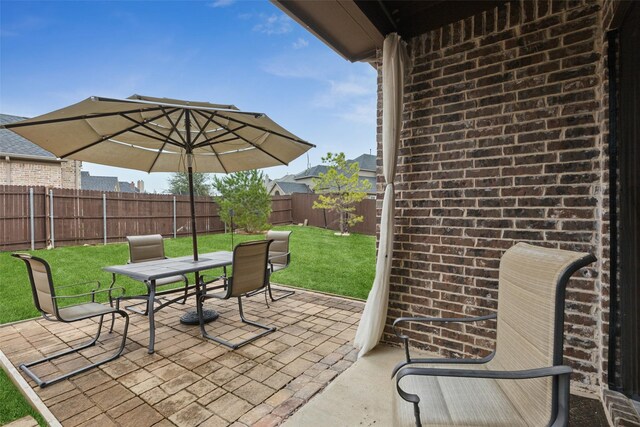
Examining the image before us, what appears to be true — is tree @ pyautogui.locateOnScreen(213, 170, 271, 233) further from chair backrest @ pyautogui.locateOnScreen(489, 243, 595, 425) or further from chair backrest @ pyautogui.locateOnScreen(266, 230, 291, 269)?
chair backrest @ pyautogui.locateOnScreen(489, 243, 595, 425)

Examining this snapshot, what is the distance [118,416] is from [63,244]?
9137mm

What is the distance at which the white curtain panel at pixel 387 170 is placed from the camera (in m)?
2.67

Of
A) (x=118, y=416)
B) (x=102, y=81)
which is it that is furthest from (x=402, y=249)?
(x=102, y=81)

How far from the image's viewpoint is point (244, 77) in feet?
56.2

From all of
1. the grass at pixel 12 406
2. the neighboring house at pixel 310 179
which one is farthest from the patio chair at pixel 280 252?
the neighboring house at pixel 310 179

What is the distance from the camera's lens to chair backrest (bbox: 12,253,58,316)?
244cm

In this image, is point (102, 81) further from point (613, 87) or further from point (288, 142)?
point (613, 87)

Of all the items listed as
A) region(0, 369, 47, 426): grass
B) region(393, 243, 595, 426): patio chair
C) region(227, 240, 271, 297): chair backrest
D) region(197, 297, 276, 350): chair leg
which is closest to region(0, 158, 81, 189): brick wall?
region(0, 369, 47, 426): grass

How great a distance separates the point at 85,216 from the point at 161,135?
737 centimetres

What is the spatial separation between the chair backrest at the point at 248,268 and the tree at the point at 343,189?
9.46 meters

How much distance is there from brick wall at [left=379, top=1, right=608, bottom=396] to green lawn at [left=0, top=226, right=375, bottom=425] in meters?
2.16

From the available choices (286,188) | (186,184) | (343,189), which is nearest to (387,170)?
(343,189)

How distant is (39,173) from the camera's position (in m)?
12.2

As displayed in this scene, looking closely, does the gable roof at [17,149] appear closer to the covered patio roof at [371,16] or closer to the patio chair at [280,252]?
the patio chair at [280,252]
